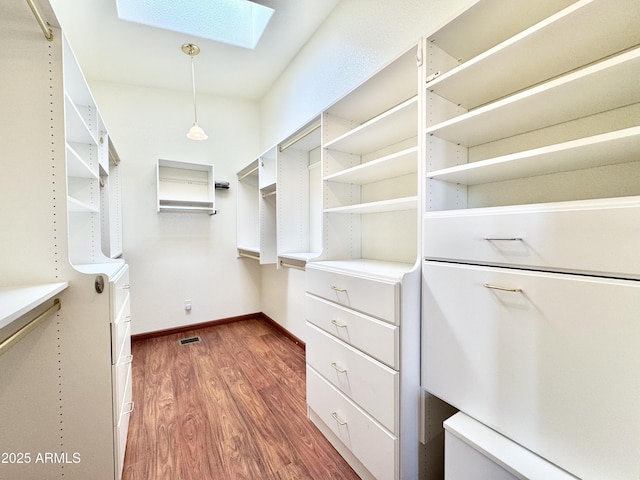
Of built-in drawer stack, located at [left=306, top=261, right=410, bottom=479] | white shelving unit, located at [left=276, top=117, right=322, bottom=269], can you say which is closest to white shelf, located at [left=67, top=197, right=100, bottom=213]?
built-in drawer stack, located at [left=306, top=261, right=410, bottom=479]

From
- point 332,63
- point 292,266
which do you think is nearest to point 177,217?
point 292,266

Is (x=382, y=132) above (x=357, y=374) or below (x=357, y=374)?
above

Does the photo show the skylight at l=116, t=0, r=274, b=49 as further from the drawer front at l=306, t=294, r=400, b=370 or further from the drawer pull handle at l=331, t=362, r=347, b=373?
the drawer pull handle at l=331, t=362, r=347, b=373

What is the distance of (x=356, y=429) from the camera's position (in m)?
1.36

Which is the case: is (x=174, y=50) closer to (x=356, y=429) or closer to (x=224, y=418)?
(x=224, y=418)

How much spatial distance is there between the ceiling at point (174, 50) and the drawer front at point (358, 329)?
7.73 ft

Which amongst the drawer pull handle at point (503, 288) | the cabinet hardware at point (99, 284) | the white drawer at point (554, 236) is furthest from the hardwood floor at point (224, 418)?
the white drawer at point (554, 236)

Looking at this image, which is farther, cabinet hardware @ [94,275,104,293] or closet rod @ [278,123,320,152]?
closet rod @ [278,123,320,152]

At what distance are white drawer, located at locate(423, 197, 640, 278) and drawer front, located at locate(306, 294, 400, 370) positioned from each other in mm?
429

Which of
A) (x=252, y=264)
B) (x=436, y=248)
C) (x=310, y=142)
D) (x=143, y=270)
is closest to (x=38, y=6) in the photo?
(x=310, y=142)

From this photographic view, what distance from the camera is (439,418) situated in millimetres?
1246

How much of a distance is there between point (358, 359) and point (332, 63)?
2304 millimetres

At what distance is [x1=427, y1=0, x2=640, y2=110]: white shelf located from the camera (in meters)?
0.77

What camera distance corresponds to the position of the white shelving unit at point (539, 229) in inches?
28.3
